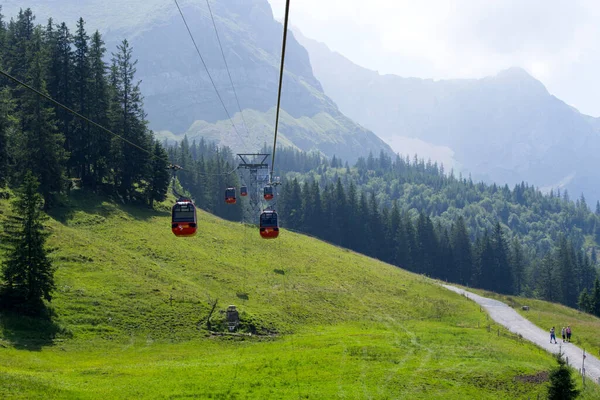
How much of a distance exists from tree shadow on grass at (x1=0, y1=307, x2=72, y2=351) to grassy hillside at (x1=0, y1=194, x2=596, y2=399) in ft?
0.50

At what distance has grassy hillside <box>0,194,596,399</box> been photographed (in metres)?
32.2

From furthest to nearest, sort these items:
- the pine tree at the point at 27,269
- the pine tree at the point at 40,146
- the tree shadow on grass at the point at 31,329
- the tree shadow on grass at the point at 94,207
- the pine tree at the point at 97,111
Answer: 1. the pine tree at the point at 97,111
2. the tree shadow on grass at the point at 94,207
3. the pine tree at the point at 40,146
4. the pine tree at the point at 27,269
5. the tree shadow on grass at the point at 31,329

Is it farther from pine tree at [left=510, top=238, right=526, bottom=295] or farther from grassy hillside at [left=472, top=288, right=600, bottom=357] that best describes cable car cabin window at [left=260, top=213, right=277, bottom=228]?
pine tree at [left=510, top=238, right=526, bottom=295]

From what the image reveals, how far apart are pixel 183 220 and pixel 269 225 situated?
38.5 ft

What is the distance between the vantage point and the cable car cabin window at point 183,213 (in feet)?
110

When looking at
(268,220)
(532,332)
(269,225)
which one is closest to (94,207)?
(268,220)

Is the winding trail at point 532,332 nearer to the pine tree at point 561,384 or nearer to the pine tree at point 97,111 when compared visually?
the pine tree at point 561,384

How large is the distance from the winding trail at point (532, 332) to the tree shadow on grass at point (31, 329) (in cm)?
3918

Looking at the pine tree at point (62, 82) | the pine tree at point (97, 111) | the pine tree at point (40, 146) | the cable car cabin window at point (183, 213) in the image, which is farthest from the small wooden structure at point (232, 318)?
the pine tree at point (62, 82)

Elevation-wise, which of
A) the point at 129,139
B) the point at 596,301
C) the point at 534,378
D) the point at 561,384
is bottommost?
the point at 596,301

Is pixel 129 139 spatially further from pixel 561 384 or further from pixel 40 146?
pixel 561 384

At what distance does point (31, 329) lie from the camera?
131ft

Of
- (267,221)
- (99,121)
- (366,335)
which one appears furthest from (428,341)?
(99,121)

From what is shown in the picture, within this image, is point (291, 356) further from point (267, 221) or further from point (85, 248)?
point (85, 248)
